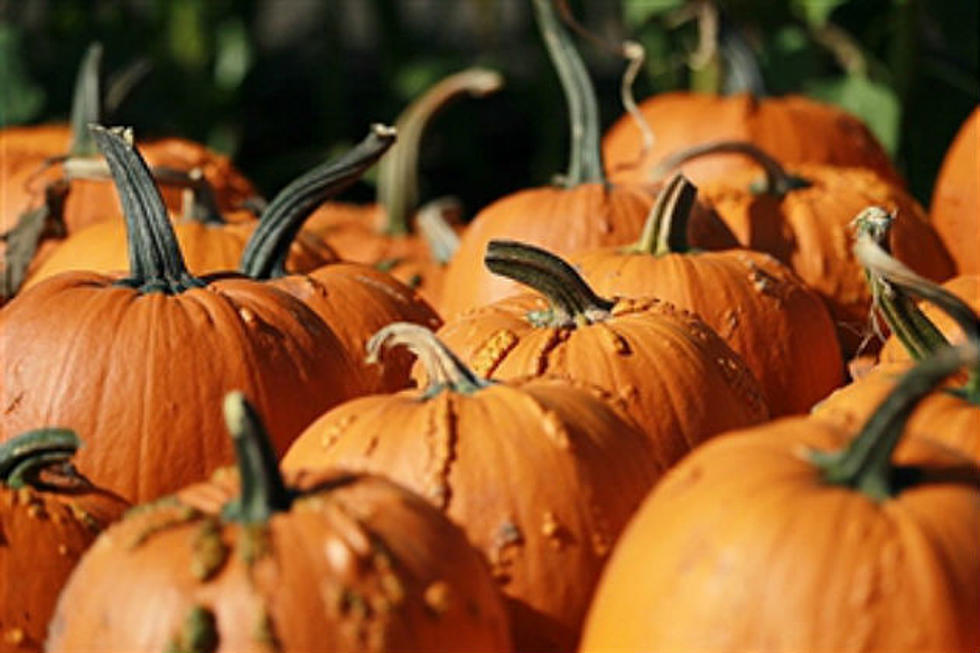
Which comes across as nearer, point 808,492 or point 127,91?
point 808,492

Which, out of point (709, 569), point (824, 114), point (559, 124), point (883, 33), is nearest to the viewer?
point (709, 569)

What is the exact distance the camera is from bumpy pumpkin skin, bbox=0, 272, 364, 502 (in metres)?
2.42

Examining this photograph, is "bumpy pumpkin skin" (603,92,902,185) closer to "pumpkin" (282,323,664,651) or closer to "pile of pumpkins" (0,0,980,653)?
"pile of pumpkins" (0,0,980,653)

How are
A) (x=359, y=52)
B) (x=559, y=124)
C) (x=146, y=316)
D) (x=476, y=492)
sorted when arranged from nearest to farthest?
1. (x=476, y=492)
2. (x=146, y=316)
3. (x=559, y=124)
4. (x=359, y=52)

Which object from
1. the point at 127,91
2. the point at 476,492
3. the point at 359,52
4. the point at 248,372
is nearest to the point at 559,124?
the point at 359,52

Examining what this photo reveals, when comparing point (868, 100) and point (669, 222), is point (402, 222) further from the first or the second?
point (868, 100)

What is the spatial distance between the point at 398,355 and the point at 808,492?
1.35 m

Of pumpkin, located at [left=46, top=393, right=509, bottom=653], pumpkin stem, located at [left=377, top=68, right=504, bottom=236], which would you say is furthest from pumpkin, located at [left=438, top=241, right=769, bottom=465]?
pumpkin stem, located at [left=377, top=68, right=504, bottom=236]

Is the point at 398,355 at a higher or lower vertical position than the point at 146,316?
lower

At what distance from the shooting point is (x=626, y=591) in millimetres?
1681

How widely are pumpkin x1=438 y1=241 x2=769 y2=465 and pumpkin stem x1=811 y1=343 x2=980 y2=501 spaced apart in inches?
25.2

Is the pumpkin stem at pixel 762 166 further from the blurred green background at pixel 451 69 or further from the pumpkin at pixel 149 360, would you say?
the blurred green background at pixel 451 69

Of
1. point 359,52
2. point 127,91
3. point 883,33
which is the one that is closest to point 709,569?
point 127,91

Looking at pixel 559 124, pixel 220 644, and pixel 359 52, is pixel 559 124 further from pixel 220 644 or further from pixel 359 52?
pixel 220 644
